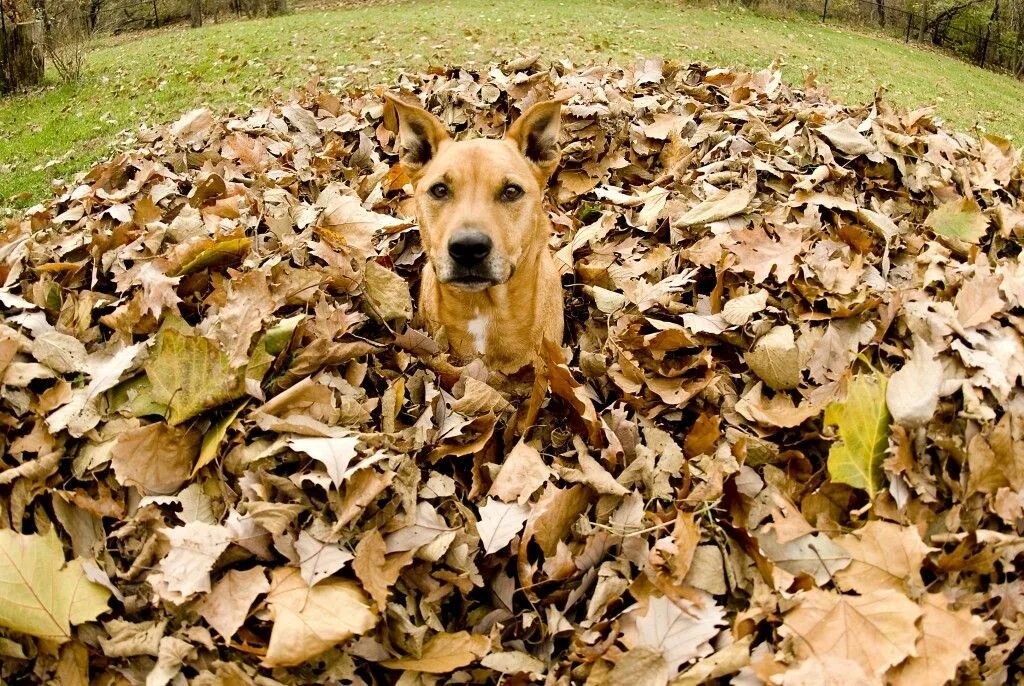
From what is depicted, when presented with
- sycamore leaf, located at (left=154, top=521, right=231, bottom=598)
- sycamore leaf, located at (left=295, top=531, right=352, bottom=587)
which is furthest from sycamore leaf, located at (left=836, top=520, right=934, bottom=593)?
sycamore leaf, located at (left=154, top=521, right=231, bottom=598)

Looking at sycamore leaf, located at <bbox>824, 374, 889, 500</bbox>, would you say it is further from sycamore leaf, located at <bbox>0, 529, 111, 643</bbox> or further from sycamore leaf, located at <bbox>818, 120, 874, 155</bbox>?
sycamore leaf, located at <bbox>0, 529, 111, 643</bbox>

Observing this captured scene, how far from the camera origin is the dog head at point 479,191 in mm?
3186

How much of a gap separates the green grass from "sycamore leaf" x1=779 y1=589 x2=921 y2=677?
7556 millimetres

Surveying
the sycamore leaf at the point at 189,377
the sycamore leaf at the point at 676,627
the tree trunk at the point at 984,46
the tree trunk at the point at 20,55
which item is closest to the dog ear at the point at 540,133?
the sycamore leaf at the point at 189,377

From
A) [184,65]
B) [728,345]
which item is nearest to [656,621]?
[728,345]

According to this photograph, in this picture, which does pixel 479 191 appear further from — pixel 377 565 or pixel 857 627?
pixel 857 627

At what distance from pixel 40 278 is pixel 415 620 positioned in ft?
8.48

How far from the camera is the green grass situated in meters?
9.42

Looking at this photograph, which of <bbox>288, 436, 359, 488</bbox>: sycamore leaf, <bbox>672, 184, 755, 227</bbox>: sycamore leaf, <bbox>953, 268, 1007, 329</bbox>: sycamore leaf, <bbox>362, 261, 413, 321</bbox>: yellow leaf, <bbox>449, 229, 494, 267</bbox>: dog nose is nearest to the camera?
<bbox>288, 436, 359, 488</bbox>: sycamore leaf

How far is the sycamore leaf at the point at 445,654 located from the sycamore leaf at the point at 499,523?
1.01 ft

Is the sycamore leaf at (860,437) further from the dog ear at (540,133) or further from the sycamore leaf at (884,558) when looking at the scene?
the dog ear at (540,133)

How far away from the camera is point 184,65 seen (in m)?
12.5

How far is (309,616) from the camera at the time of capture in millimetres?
2205

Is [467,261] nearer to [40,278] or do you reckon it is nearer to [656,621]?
[656,621]
